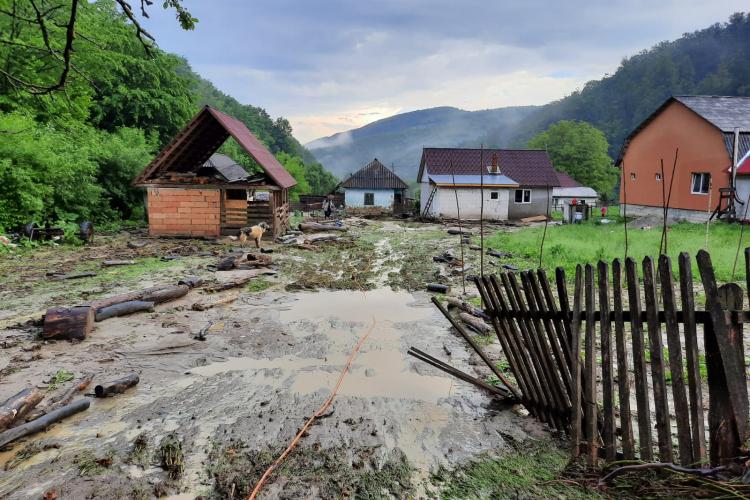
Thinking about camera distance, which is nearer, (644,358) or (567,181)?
(644,358)

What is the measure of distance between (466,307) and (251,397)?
491cm

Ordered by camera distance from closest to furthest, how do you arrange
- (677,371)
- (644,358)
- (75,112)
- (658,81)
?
(677,371), (644,358), (75,112), (658,81)

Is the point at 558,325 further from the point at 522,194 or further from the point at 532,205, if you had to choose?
the point at 532,205

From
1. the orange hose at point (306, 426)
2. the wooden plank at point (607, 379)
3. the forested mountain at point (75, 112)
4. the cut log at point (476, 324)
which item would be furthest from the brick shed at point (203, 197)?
the wooden plank at point (607, 379)

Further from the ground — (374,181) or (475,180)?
(374,181)

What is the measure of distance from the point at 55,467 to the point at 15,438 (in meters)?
0.72

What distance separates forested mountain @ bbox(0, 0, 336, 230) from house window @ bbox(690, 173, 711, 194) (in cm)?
2562

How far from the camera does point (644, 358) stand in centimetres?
306

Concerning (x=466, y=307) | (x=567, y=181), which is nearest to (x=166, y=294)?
(x=466, y=307)

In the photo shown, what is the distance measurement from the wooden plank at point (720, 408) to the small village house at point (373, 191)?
3533 centimetres

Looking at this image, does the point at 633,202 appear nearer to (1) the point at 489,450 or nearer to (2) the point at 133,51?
(1) the point at 489,450

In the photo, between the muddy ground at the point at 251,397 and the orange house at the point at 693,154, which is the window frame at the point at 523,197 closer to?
the orange house at the point at 693,154

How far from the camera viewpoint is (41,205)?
51.9 feet

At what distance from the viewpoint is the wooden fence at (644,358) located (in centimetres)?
269
